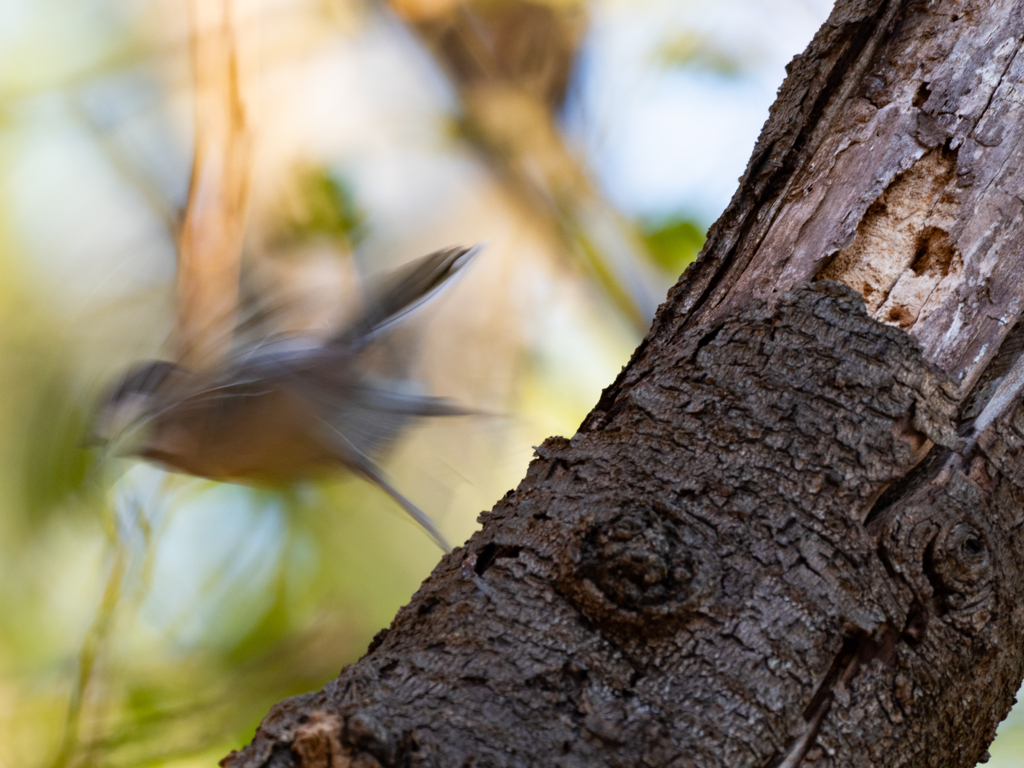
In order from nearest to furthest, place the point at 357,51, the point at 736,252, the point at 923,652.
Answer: the point at 923,652 → the point at 736,252 → the point at 357,51

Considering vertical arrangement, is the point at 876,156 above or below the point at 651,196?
below

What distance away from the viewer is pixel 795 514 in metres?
0.31

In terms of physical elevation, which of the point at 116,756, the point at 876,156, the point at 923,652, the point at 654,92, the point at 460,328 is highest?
the point at 654,92

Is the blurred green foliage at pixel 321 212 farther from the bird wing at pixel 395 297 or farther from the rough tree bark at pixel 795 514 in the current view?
the rough tree bark at pixel 795 514

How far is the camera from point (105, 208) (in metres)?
0.86

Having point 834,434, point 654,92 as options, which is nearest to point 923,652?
point 834,434

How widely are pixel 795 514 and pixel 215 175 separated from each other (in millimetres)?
819

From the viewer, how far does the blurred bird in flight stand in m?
0.79

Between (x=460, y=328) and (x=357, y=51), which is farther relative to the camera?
(x=357, y=51)

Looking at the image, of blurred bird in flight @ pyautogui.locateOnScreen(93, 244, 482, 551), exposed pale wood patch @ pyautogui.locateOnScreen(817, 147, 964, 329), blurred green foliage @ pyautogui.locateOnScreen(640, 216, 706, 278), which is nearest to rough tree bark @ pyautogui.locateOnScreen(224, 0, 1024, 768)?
exposed pale wood patch @ pyautogui.locateOnScreen(817, 147, 964, 329)

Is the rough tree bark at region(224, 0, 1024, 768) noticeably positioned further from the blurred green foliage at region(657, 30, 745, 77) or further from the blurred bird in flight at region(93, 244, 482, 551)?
the blurred green foliage at region(657, 30, 745, 77)

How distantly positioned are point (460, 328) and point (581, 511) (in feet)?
1.95

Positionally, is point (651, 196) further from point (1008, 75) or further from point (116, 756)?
point (116, 756)

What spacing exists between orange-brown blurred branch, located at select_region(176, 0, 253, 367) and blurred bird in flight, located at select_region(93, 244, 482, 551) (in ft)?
0.23
